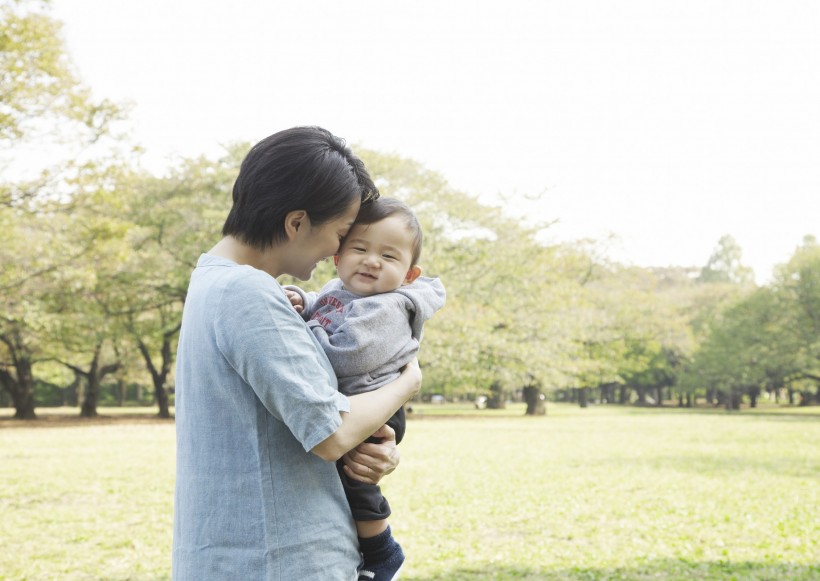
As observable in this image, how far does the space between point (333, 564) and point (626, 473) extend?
441 inches

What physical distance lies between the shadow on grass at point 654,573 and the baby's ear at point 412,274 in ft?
13.5

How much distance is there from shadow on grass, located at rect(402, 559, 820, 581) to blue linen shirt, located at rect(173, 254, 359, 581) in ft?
14.9

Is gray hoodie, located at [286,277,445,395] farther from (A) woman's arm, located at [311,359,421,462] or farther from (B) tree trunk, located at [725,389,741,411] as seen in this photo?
(B) tree trunk, located at [725,389,741,411]

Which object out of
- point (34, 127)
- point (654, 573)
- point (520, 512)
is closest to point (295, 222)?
point (654, 573)

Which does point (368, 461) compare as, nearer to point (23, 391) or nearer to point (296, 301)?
point (296, 301)

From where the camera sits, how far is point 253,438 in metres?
1.57

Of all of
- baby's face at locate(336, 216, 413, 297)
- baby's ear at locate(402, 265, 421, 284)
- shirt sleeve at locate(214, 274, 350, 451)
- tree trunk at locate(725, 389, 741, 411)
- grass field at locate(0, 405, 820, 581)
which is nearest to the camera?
shirt sleeve at locate(214, 274, 350, 451)

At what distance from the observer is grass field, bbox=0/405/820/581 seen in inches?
245

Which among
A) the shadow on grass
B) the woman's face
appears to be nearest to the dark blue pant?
the woman's face

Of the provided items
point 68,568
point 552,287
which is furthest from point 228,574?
point 552,287

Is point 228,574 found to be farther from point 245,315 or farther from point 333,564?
point 245,315

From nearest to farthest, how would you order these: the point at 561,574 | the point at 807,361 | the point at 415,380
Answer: the point at 415,380, the point at 561,574, the point at 807,361

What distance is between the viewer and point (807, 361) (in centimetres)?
3522

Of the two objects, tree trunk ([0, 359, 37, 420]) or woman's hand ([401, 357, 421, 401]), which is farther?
tree trunk ([0, 359, 37, 420])
